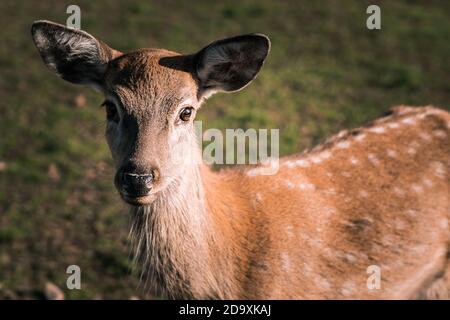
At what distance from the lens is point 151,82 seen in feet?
11.3

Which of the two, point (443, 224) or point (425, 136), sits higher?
point (425, 136)

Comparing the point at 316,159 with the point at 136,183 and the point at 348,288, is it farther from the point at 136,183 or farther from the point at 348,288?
the point at 136,183

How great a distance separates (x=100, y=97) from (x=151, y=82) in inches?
186

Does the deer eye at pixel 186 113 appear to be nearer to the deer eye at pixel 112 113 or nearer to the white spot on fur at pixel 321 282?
the deer eye at pixel 112 113

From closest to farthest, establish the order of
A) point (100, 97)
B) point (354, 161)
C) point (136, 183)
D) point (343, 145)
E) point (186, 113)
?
point (136, 183) → point (186, 113) → point (354, 161) → point (343, 145) → point (100, 97)

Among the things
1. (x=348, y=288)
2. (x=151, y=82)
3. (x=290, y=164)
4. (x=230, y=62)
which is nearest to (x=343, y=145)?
(x=290, y=164)

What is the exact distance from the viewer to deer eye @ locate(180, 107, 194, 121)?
11.6 ft

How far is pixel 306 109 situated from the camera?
7863 millimetres

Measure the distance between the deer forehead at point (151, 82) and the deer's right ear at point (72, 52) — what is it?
17cm

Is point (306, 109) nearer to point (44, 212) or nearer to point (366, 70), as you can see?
point (366, 70)

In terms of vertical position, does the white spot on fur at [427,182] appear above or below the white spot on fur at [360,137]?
below

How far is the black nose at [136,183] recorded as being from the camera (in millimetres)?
3133

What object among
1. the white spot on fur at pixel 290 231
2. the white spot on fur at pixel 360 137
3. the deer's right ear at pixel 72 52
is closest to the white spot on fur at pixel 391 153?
the white spot on fur at pixel 360 137
